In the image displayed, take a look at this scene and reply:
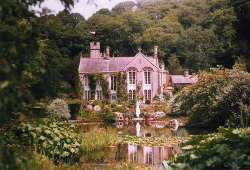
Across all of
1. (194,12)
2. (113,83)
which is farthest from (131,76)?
(194,12)

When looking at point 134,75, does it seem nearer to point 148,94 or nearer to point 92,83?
point 148,94

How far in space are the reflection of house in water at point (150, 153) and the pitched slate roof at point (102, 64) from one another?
73.2ft

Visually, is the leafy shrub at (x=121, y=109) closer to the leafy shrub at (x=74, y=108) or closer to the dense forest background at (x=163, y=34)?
the leafy shrub at (x=74, y=108)

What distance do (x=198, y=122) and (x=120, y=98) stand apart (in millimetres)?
14180

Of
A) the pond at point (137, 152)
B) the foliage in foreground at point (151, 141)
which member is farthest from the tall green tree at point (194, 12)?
the pond at point (137, 152)

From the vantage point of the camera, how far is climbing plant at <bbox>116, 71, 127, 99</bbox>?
30.3 metres

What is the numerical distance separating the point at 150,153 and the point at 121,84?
72.9ft

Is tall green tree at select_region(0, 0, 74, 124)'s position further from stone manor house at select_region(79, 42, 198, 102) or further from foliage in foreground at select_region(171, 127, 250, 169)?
stone manor house at select_region(79, 42, 198, 102)

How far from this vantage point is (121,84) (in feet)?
100

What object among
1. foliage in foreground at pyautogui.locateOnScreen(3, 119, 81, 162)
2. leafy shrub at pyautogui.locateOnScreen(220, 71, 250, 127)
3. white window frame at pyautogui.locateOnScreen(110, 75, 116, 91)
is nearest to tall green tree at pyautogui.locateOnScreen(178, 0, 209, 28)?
white window frame at pyautogui.locateOnScreen(110, 75, 116, 91)

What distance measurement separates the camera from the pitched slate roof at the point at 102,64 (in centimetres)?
3181

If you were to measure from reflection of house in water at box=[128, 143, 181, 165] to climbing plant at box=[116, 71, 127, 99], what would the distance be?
20.2 meters

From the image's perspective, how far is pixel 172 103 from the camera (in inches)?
829

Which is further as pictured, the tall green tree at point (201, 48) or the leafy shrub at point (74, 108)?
the tall green tree at point (201, 48)
